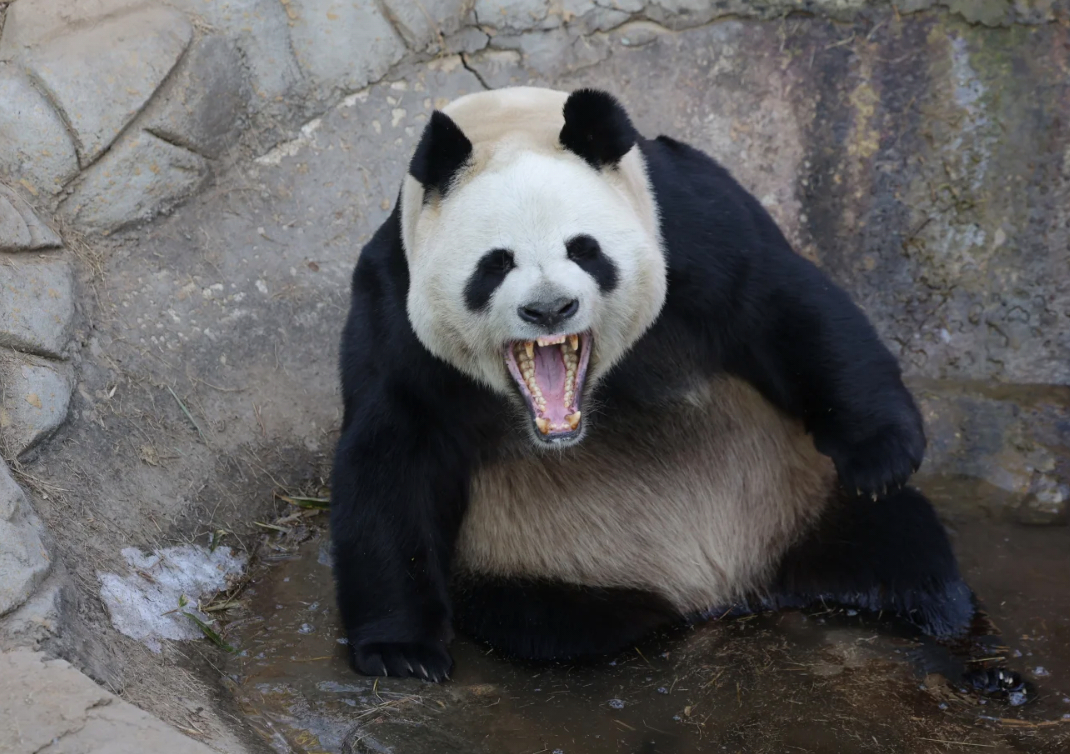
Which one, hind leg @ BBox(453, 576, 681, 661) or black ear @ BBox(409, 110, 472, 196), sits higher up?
black ear @ BBox(409, 110, 472, 196)

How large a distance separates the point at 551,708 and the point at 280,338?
7.25ft

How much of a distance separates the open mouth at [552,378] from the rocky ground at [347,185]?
5.07 feet

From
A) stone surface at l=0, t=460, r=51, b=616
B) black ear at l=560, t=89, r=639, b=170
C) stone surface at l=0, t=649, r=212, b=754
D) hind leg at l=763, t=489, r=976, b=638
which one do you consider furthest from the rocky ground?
black ear at l=560, t=89, r=639, b=170

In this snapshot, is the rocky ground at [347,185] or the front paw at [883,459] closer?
the front paw at [883,459]

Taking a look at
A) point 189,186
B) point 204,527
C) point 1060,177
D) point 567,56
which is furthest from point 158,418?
point 1060,177

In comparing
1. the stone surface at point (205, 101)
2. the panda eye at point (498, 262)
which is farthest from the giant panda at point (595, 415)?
the stone surface at point (205, 101)

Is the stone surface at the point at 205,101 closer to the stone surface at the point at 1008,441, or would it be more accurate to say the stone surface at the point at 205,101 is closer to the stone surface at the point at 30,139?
the stone surface at the point at 30,139

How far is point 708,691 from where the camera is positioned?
3504 millimetres

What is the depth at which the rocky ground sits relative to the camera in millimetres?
4465

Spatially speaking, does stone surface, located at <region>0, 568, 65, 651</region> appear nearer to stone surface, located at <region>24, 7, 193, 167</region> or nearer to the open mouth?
the open mouth

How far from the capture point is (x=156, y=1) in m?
4.93

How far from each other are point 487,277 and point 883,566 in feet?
5.89

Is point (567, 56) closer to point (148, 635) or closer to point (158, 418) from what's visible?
point (158, 418)

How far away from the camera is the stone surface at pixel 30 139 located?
4.46 metres
